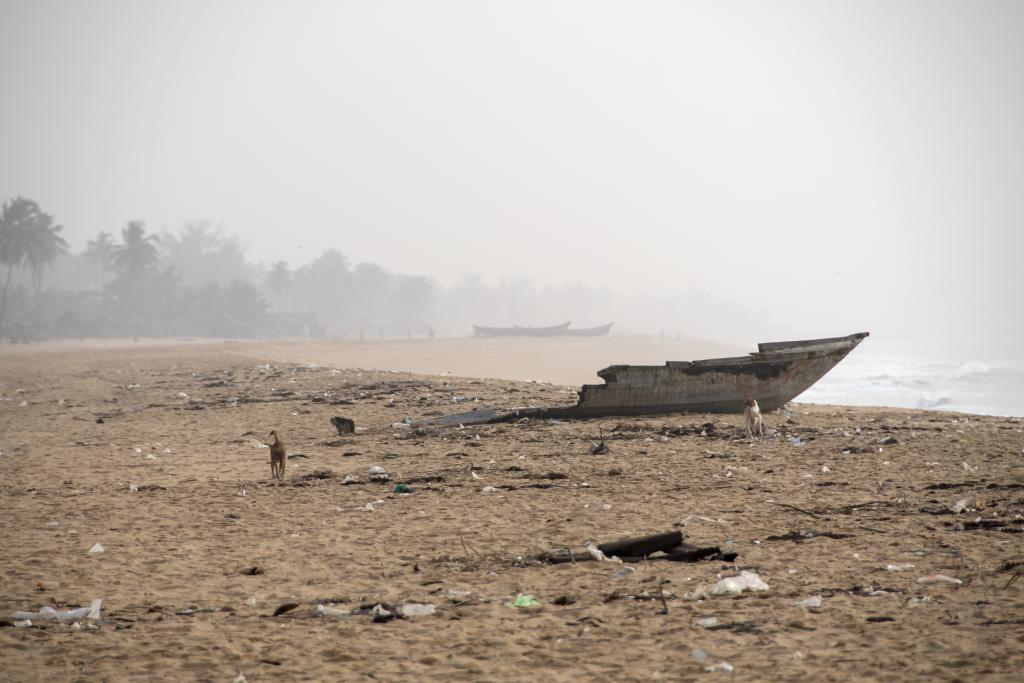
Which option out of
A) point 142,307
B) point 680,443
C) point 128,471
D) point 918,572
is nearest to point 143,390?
point 128,471

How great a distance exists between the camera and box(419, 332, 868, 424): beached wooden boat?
13945 millimetres

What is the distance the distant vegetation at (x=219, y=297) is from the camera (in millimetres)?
63562

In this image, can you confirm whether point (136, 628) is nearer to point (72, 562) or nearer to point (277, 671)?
point (277, 671)

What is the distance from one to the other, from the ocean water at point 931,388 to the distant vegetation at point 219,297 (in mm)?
26756

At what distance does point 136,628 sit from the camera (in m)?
5.32

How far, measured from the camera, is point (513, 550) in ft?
22.6

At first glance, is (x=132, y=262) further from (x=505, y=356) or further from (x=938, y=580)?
(x=938, y=580)

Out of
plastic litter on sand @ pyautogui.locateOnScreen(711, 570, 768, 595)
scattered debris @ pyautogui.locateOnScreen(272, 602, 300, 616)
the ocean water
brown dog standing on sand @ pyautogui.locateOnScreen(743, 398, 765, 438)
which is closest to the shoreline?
the ocean water

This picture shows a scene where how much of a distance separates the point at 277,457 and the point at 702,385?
303 inches

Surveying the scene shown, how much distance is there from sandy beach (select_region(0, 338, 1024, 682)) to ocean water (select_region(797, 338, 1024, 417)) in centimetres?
1824

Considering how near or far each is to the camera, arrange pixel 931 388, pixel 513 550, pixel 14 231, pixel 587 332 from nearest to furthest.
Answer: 1. pixel 513 550
2. pixel 931 388
3. pixel 14 231
4. pixel 587 332

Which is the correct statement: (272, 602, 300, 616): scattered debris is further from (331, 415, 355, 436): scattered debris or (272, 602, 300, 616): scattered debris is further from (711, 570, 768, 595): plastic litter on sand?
(331, 415, 355, 436): scattered debris

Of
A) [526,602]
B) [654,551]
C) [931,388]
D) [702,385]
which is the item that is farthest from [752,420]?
[931,388]

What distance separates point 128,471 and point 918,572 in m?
8.69
